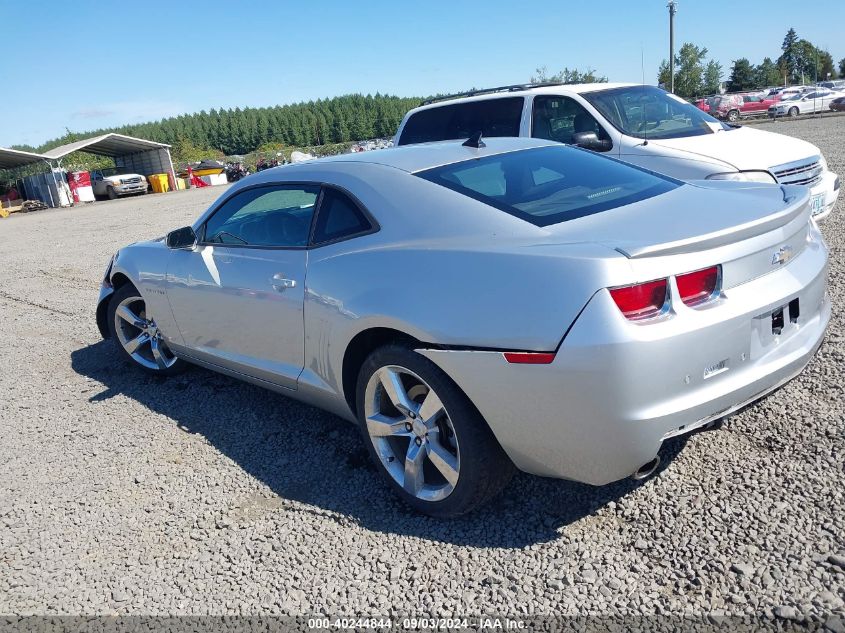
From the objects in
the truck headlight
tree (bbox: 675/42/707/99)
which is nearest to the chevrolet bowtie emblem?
the truck headlight

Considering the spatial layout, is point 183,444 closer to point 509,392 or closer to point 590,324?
point 509,392

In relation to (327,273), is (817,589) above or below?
below

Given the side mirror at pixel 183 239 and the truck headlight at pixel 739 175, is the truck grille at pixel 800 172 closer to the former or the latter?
the truck headlight at pixel 739 175

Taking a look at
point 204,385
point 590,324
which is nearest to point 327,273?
point 590,324

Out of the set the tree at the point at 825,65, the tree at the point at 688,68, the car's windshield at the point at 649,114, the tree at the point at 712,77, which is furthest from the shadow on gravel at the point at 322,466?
the tree at the point at 825,65

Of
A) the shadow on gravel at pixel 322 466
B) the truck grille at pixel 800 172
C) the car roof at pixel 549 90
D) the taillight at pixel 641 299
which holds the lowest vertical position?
the shadow on gravel at pixel 322 466

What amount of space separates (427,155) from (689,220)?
4.70ft

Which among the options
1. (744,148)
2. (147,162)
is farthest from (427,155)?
(147,162)

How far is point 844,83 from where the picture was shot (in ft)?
160

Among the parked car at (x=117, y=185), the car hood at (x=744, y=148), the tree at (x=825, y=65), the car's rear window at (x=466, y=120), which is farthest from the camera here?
the tree at (x=825, y=65)

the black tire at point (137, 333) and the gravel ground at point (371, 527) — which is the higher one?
the black tire at point (137, 333)

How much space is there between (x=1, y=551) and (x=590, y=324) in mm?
2838

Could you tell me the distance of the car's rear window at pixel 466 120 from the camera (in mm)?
7867

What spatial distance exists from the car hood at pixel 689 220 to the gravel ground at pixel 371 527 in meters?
0.89
